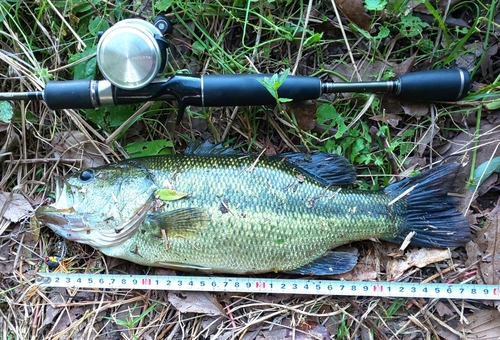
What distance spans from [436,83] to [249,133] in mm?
1207

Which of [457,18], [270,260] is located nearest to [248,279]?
[270,260]

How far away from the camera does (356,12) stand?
2.86 m

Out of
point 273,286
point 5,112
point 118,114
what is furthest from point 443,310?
point 5,112

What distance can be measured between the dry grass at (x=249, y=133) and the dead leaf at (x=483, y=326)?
0.09ft

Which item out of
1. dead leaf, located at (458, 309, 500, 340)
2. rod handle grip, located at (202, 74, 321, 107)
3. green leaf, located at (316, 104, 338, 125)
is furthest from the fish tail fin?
rod handle grip, located at (202, 74, 321, 107)

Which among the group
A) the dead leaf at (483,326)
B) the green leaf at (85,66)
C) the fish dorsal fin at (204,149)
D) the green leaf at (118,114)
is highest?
the green leaf at (85,66)

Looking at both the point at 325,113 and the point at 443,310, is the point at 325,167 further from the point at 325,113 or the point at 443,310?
the point at 443,310

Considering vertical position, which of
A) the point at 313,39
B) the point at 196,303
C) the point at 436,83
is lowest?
the point at 196,303

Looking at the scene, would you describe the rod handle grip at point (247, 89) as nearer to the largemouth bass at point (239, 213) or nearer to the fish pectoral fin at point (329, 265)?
the largemouth bass at point (239, 213)

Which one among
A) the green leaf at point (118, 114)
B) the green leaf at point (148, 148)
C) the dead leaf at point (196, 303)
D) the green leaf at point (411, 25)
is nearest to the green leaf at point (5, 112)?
the green leaf at point (118, 114)

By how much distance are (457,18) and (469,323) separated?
202cm

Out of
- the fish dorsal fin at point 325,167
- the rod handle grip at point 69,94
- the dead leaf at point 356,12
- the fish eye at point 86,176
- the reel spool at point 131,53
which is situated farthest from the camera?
the dead leaf at point 356,12

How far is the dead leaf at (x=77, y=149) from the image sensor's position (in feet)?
9.65

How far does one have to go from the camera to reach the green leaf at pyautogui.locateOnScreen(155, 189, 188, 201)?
8.38 ft
